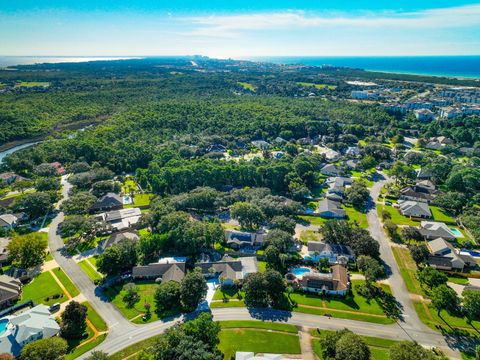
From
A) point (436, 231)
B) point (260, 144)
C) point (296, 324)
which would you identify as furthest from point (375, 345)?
point (260, 144)

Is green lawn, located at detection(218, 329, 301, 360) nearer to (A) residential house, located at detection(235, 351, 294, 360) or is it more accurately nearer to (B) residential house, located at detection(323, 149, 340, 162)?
(A) residential house, located at detection(235, 351, 294, 360)

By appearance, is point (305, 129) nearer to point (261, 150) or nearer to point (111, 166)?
point (261, 150)

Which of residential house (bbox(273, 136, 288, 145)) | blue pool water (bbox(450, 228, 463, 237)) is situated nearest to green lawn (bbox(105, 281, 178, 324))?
blue pool water (bbox(450, 228, 463, 237))

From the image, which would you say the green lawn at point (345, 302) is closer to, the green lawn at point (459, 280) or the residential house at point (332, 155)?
the green lawn at point (459, 280)

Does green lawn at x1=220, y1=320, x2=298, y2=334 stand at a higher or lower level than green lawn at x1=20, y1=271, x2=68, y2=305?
higher

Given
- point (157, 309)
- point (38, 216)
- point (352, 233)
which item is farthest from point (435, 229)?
point (38, 216)

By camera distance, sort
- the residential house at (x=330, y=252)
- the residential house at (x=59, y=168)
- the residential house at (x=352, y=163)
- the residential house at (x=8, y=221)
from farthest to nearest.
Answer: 1. the residential house at (x=352, y=163)
2. the residential house at (x=59, y=168)
3. the residential house at (x=8, y=221)
4. the residential house at (x=330, y=252)

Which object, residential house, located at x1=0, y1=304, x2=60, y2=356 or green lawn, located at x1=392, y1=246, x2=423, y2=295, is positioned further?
green lawn, located at x1=392, y1=246, x2=423, y2=295

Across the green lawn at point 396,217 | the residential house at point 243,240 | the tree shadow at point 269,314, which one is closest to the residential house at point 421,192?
the green lawn at point 396,217
